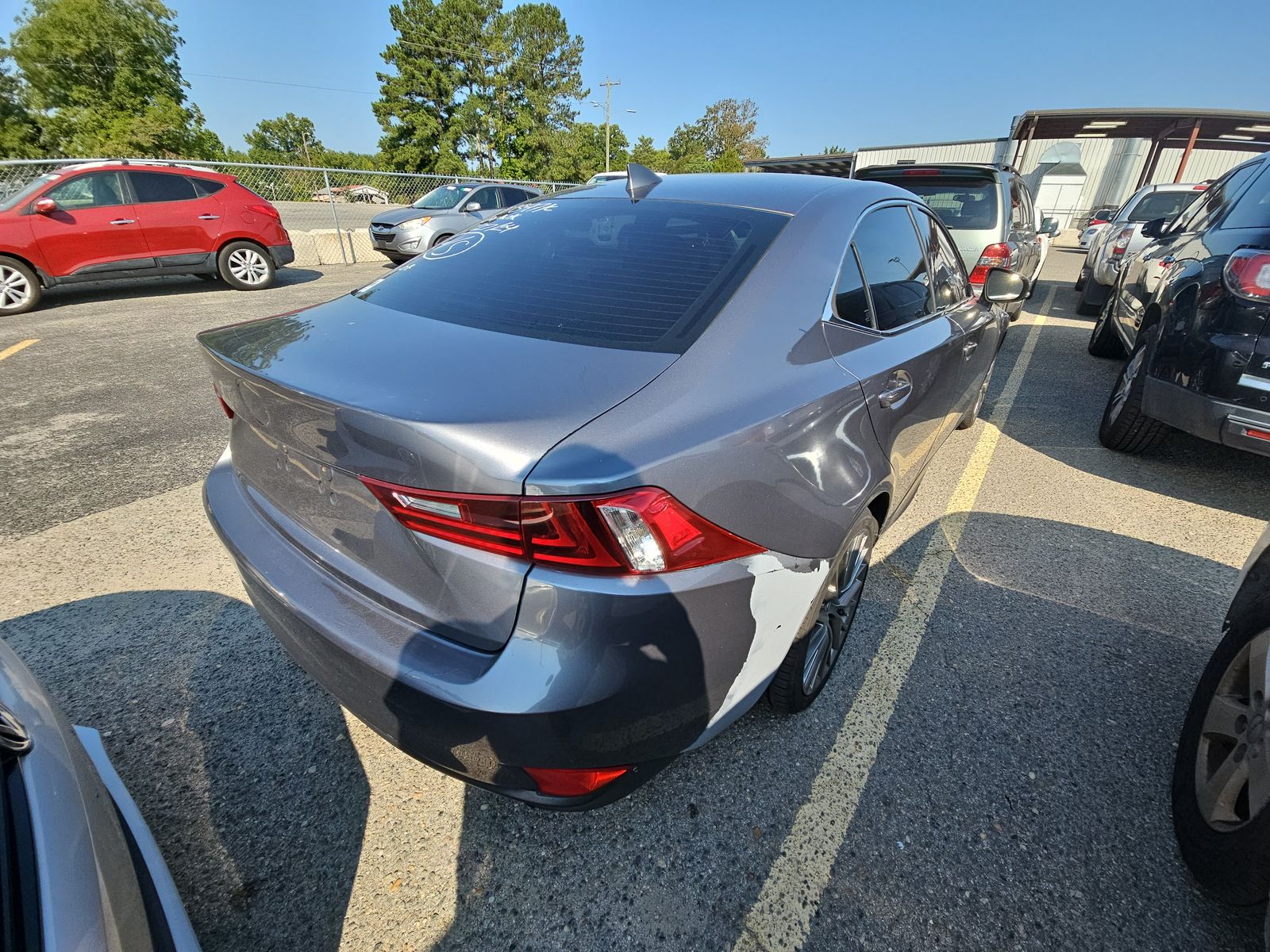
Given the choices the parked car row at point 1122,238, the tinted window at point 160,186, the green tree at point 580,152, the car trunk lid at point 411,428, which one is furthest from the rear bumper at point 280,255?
the green tree at point 580,152

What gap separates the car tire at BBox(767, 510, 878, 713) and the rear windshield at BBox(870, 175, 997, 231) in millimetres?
5310

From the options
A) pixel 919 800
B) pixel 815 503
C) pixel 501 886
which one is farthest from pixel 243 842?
pixel 919 800

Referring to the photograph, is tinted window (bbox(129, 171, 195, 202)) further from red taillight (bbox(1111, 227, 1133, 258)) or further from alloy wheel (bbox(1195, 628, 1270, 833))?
red taillight (bbox(1111, 227, 1133, 258))

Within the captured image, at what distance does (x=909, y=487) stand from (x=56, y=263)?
33.6 ft

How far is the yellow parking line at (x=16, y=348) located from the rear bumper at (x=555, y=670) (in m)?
6.92

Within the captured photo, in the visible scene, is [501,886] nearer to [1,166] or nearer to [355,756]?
[355,756]

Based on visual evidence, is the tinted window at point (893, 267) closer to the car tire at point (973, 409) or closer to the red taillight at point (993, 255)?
the car tire at point (973, 409)

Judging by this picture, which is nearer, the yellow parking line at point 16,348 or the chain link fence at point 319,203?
the yellow parking line at point 16,348

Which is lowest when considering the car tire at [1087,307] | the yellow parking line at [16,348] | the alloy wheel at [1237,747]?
the yellow parking line at [16,348]

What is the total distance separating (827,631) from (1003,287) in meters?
2.41

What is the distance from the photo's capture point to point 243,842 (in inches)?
63.7

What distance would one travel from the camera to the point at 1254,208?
330 cm

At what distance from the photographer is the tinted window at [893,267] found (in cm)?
215

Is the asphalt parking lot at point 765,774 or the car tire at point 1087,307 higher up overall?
the car tire at point 1087,307
